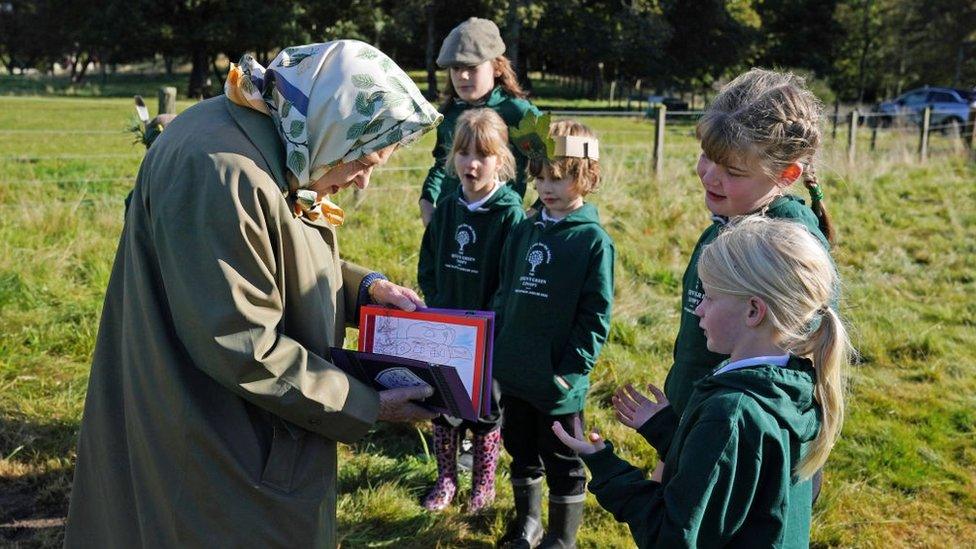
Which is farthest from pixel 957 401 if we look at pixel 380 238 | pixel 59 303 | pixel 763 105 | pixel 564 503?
pixel 59 303

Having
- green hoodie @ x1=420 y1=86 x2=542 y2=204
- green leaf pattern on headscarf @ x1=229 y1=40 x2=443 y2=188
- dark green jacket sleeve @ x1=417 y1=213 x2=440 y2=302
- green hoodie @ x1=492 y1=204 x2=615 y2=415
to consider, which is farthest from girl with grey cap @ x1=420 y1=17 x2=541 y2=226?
green leaf pattern on headscarf @ x1=229 y1=40 x2=443 y2=188

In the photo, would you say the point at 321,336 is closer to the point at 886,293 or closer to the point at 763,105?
the point at 763,105

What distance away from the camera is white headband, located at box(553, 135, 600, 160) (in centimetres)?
341

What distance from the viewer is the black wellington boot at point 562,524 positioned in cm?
347

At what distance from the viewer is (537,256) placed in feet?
11.3

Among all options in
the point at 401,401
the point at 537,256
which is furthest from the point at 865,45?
the point at 401,401

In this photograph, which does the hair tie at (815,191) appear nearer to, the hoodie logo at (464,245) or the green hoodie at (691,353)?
the green hoodie at (691,353)

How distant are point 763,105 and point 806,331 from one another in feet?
2.46

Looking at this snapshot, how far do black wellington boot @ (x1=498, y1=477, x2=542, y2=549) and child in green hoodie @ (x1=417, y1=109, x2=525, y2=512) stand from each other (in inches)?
11.1

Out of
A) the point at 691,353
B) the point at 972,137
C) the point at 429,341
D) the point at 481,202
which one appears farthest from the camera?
the point at 972,137

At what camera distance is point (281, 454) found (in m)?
2.03

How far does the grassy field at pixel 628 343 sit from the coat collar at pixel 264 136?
6.03 ft

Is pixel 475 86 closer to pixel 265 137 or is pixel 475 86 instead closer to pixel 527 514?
pixel 527 514

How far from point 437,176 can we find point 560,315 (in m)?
1.92
